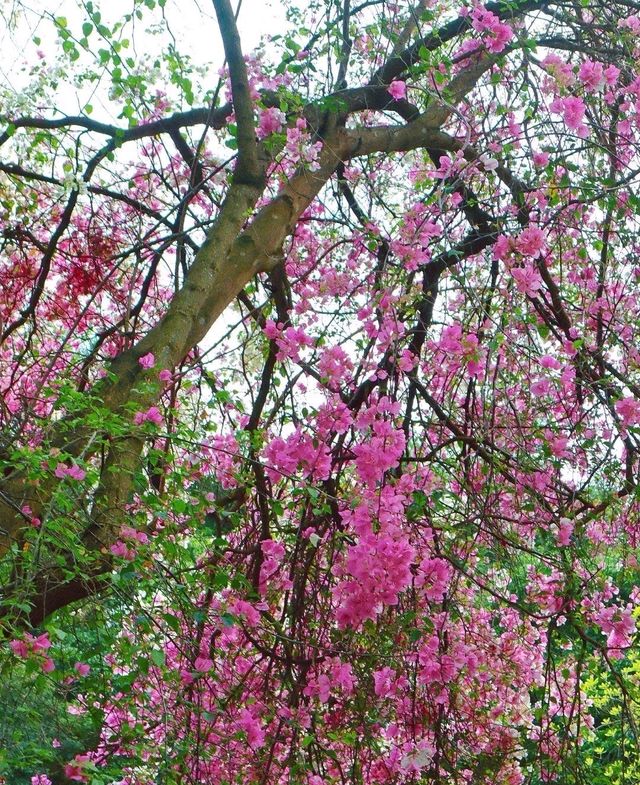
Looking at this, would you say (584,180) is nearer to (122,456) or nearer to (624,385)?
(624,385)

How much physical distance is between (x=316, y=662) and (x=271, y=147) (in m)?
1.66

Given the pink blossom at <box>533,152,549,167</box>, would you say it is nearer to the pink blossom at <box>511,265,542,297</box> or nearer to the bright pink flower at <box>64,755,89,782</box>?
the pink blossom at <box>511,265,542,297</box>

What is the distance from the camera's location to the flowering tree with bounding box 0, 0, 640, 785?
2264mm

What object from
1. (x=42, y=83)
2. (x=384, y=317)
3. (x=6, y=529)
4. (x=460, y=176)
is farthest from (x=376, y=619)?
(x=42, y=83)

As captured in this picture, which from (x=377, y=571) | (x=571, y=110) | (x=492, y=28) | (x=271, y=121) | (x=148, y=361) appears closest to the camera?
(x=377, y=571)

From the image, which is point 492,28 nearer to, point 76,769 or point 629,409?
point 629,409

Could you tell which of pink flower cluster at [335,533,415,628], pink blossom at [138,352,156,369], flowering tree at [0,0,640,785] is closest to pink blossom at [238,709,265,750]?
flowering tree at [0,0,640,785]

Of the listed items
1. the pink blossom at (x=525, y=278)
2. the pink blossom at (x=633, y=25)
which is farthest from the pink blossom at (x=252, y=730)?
the pink blossom at (x=633, y=25)

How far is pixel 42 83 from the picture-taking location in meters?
4.07

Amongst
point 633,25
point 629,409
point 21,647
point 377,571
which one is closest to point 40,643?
point 21,647

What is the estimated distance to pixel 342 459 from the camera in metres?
2.85

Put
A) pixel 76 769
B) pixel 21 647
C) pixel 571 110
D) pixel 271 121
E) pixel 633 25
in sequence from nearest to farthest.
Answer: pixel 21 647, pixel 76 769, pixel 571 110, pixel 271 121, pixel 633 25

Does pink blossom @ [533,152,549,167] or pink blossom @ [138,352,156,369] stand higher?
pink blossom @ [533,152,549,167]

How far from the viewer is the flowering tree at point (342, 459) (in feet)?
7.43
